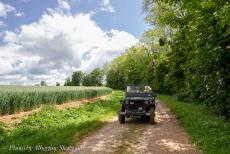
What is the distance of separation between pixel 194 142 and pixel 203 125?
310 cm

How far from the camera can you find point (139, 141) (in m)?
10.9

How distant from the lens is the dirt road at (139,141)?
9492mm

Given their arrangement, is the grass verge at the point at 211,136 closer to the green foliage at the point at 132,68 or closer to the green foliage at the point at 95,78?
the green foliage at the point at 132,68

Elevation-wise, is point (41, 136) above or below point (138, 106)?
below

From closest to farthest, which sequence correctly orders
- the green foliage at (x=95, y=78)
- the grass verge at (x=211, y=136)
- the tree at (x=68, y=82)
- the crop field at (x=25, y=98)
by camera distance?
the grass verge at (x=211, y=136) → the crop field at (x=25, y=98) → the green foliage at (x=95, y=78) → the tree at (x=68, y=82)

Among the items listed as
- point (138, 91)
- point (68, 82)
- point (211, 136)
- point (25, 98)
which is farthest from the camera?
point (68, 82)

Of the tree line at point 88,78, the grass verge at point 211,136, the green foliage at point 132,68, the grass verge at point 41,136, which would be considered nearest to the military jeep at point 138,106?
the grass verge at point 41,136

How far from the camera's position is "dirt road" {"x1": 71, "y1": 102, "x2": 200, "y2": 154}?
31.1ft

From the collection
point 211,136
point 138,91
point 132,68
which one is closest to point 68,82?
point 132,68

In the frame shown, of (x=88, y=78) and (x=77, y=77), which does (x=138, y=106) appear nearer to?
(x=88, y=78)

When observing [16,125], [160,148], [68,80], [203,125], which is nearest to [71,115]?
[16,125]

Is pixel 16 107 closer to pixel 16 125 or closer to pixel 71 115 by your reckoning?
pixel 71 115

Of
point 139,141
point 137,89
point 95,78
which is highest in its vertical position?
point 95,78

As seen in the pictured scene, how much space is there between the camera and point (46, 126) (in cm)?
1457
